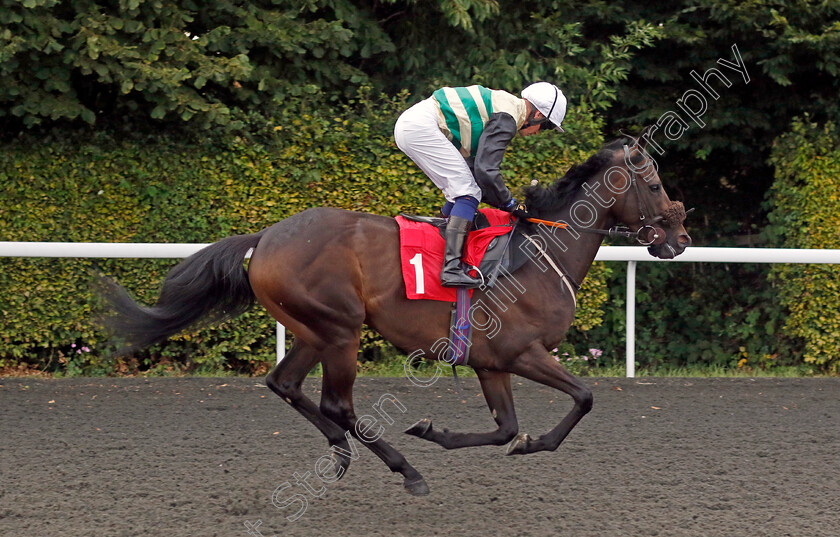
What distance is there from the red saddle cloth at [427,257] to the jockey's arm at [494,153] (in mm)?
258

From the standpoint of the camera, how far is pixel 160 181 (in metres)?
7.02

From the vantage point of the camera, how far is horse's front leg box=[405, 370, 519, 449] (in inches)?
161

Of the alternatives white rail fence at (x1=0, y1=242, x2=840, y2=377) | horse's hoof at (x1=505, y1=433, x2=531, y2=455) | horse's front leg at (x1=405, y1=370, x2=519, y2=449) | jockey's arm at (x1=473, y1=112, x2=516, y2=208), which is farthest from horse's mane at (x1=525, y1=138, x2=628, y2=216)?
white rail fence at (x1=0, y1=242, x2=840, y2=377)

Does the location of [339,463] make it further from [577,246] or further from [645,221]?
[645,221]

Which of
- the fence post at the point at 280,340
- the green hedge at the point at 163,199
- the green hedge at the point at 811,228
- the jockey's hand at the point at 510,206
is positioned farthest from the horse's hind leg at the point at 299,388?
the green hedge at the point at 811,228

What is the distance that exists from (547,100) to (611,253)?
2886 millimetres

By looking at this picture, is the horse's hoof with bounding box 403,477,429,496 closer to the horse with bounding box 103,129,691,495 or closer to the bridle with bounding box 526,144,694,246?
the horse with bounding box 103,129,691,495

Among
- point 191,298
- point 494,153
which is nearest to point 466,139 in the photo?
point 494,153

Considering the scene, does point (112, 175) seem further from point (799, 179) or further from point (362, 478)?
point (799, 179)

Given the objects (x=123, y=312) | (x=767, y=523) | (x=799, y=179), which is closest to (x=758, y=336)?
(x=799, y=179)

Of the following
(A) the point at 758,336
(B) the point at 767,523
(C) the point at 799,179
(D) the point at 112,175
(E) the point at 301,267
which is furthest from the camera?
(A) the point at 758,336

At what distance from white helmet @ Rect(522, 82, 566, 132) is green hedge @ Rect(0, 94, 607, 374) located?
2.88m

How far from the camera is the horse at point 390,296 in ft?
13.5

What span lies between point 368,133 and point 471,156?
2.83 meters
